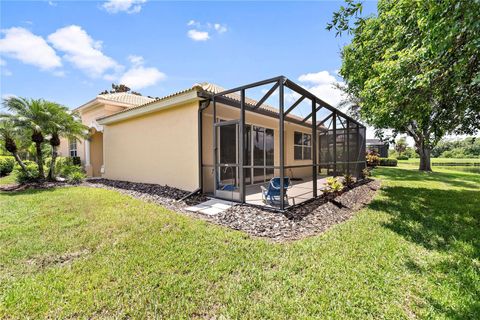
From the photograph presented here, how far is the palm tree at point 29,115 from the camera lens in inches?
376

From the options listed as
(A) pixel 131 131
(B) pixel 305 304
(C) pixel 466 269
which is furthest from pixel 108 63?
(C) pixel 466 269

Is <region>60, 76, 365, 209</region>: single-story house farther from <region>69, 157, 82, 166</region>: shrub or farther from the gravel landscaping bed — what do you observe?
<region>69, 157, 82, 166</region>: shrub

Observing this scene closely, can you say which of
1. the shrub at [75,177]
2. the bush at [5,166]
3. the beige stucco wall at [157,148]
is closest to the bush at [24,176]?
the shrub at [75,177]

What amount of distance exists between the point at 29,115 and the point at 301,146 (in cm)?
1415

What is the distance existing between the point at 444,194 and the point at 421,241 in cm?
655

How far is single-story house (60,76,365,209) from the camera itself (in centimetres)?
655

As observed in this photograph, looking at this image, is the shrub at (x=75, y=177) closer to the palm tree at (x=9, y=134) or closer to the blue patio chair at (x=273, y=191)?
the palm tree at (x=9, y=134)

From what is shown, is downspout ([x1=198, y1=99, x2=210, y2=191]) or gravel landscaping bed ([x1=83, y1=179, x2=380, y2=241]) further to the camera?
downspout ([x1=198, y1=99, x2=210, y2=191])

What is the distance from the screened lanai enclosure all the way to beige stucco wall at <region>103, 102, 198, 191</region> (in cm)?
57

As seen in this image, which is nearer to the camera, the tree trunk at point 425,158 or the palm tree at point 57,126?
the palm tree at point 57,126

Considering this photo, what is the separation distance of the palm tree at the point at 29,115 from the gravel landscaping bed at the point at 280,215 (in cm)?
631

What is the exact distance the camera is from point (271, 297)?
2484mm

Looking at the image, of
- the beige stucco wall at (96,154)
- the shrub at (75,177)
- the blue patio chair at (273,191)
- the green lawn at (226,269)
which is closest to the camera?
the green lawn at (226,269)

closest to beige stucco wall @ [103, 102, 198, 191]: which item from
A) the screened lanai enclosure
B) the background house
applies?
the screened lanai enclosure
